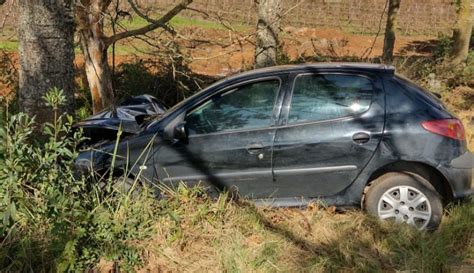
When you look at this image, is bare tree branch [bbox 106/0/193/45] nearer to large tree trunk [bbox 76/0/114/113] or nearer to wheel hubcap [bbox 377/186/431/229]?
large tree trunk [bbox 76/0/114/113]

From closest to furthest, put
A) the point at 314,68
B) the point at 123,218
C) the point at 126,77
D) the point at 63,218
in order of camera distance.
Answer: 1. the point at 63,218
2. the point at 123,218
3. the point at 314,68
4. the point at 126,77

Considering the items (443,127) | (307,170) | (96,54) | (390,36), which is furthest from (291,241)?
(390,36)

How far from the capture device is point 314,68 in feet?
17.2

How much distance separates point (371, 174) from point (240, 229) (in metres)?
1.32

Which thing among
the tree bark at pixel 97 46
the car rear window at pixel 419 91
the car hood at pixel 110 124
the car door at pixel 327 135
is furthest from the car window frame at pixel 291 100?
the tree bark at pixel 97 46

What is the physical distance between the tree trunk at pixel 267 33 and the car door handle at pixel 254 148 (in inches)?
206

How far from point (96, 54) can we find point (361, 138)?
6012 millimetres

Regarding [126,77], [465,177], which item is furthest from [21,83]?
[126,77]

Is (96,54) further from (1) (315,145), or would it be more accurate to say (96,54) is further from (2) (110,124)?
(1) (315,145)

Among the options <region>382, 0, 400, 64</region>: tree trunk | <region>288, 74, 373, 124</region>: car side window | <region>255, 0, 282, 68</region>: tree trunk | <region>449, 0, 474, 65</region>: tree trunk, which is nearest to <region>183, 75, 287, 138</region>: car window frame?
<region>288, 74, 373, 124</region>: car side window

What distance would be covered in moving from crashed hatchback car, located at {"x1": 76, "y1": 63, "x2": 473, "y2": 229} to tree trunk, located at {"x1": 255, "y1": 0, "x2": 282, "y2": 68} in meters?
4.77

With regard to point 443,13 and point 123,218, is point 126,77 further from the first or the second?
point 443,13

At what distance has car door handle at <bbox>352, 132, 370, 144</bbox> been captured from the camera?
4.89 meters

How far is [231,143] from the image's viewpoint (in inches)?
199
